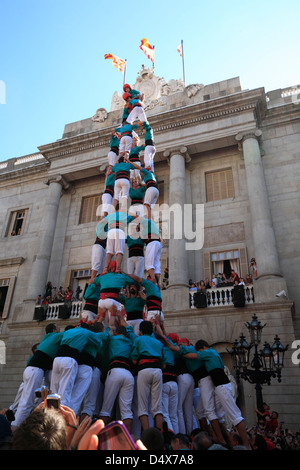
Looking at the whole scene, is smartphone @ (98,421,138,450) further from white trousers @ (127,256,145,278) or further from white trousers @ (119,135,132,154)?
white trousers @ (119,135,132,154)

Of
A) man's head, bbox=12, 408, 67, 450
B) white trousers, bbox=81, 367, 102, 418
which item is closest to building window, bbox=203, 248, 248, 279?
white trousers, bbox=81, 367, 102, 418

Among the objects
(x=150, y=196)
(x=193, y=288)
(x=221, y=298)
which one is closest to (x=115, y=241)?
(x=150, y=196)

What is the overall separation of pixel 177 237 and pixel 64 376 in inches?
532

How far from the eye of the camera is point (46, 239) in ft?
73.5

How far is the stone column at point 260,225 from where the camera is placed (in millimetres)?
15219

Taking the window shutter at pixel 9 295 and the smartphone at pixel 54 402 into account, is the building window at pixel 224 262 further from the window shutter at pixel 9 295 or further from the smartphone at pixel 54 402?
the smartphone at pixel 54 402

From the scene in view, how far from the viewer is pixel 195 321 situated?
1602 centimetres

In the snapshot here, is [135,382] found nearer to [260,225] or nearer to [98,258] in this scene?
[98,258]

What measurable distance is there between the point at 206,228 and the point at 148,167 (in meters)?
9.73

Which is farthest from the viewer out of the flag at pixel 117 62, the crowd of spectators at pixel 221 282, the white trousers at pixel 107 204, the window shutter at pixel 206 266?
the flag at pixel 117 62

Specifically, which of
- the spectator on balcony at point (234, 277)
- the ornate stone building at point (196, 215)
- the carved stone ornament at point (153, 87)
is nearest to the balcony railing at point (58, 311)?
the ornate stone building at point (196, 215)

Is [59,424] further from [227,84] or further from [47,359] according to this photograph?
[227,84]

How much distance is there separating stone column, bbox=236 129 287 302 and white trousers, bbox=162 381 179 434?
934cm

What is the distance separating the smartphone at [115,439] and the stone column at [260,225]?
13.7 meters
